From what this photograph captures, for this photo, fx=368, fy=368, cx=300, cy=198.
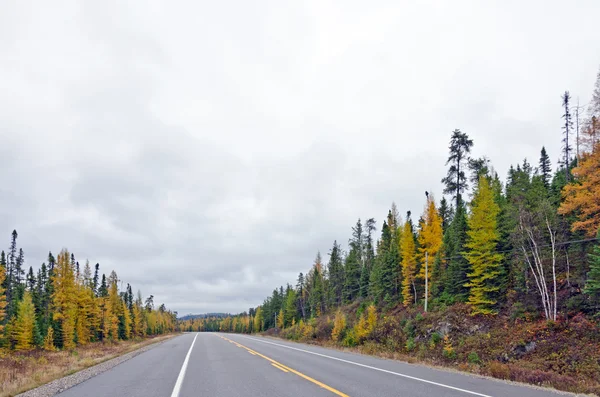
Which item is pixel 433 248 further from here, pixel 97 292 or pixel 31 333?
pixel 97 292

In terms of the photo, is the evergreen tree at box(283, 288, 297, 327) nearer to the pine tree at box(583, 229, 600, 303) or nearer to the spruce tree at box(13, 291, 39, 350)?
the spruce tree at box(13, 291, 39, 350)

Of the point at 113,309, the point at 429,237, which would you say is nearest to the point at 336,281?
the point at 429,237

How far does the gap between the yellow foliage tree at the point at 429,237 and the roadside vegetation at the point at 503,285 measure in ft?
0.42

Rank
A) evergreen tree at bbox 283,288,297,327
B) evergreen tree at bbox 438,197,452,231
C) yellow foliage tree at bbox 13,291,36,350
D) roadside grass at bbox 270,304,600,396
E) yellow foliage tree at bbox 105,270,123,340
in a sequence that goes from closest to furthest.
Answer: roadside grass at bbox 270,304,600,396 < yellow foliage tree at bbox 13,291,36,350 < evergreen tree at bbox 438,197,452,231 < yellow foliage tree at bbox 105,270,123,340 < evergreen tree at bbox 283,288,297,327

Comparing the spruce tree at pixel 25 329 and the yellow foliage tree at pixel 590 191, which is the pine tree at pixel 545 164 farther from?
the spruce tree at pixel 25 329

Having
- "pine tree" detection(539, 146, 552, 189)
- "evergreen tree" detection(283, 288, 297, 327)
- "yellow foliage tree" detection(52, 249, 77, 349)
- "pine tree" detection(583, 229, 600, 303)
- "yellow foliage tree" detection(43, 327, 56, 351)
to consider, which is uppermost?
"pine tree" detection(539, 146, 552, 189)

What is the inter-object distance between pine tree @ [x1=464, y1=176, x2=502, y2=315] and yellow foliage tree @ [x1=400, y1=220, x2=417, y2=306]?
11.8 meters

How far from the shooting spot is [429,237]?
43062mm

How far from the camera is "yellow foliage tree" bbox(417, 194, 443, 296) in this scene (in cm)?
4219

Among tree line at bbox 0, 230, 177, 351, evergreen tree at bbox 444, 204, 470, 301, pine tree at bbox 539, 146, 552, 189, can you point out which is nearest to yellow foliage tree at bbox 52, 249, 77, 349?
tree line at bbox 0, 230, 177, 351

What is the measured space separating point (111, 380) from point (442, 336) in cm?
2566

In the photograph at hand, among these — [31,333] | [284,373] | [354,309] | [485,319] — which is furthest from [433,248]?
[31,333]

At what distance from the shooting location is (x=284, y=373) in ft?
38.4

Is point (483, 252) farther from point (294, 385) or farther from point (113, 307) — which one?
point (113, 307)
